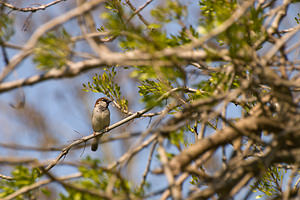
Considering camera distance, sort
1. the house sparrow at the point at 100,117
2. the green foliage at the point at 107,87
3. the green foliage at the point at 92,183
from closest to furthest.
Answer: the green foliage at the point at 92,183
the green foliage at the point at 107,87
the house sparrow at the point at 100,117

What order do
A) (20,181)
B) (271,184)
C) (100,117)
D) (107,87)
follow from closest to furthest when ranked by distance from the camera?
1. (20,181)
2. (271,184)
3. (107,87)
4. (100,117)

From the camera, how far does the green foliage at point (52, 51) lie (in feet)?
6.99

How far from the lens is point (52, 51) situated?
2.19 meters

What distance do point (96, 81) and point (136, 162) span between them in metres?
8.39

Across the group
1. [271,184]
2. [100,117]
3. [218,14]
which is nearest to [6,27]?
[218,14]

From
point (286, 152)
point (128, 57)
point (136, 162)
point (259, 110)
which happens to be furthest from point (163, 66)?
point (136, 162)

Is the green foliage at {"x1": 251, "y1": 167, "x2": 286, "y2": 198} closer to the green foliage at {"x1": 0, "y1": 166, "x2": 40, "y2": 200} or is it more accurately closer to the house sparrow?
the green foliage at {"x1": 0, "y1": 166, "x2": 40, "y2": 200}

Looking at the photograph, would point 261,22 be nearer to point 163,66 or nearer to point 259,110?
point 259,110

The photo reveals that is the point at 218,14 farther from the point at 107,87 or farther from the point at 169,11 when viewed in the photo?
the point at 107,87

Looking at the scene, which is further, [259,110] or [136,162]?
[136,162]

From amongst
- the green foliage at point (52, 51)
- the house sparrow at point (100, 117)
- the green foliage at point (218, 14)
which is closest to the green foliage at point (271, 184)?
the green foliage at point (218, 14)

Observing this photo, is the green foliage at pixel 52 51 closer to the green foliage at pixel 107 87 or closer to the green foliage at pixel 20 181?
the green foliage at pixel 20 181

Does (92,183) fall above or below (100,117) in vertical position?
above

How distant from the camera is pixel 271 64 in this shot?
2.25 metres
